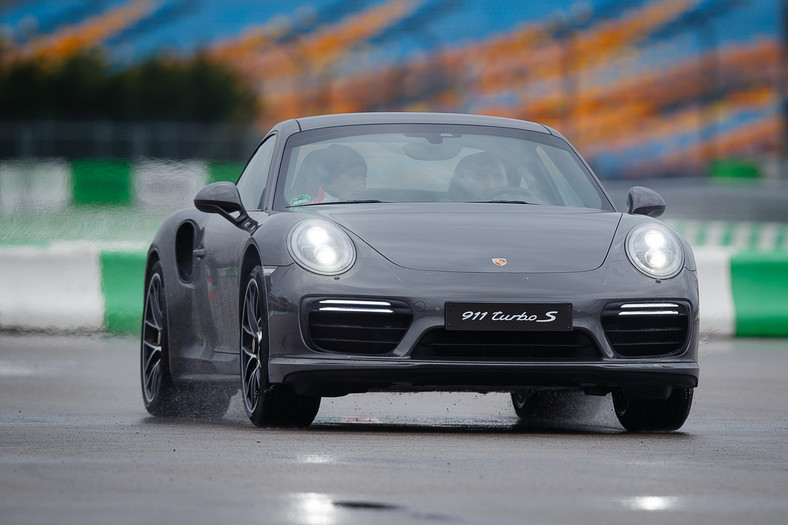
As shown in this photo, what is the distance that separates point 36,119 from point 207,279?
5883 centimetres

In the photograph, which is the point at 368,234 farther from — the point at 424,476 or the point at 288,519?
the point at 288,519

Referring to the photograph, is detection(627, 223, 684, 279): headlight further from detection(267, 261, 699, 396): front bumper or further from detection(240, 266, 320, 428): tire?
detection(240, 266, 320, 428): tire

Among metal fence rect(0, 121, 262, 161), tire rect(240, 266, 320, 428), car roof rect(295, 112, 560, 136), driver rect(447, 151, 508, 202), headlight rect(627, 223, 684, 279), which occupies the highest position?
car roof rect(295, 112, 560, 136)

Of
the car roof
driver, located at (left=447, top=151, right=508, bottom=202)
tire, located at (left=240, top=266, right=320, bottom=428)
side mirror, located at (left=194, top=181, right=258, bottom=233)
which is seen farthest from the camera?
the car roof

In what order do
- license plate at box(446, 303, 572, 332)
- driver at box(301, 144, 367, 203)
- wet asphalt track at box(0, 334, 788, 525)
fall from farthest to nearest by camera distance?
driver at box(301, 144, 367, 203) → license plate at box(446, 303, 572, 332) → wet asphalt track at box(0, 334, 788, 525)

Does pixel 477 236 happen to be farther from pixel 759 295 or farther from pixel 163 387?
pixel 759 295

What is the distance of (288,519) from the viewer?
4285 mm

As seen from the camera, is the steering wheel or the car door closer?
the car door

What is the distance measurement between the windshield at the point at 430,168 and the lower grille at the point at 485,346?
1.01 m

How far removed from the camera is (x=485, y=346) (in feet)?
21.8

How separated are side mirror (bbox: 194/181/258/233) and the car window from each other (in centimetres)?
26

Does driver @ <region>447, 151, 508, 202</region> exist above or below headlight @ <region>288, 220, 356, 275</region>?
above

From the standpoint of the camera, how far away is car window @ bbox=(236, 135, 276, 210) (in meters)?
7.91

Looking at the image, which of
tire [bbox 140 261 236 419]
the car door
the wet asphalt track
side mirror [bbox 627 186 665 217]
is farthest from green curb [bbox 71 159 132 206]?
side mirror [bbox 627 186 665 217]
